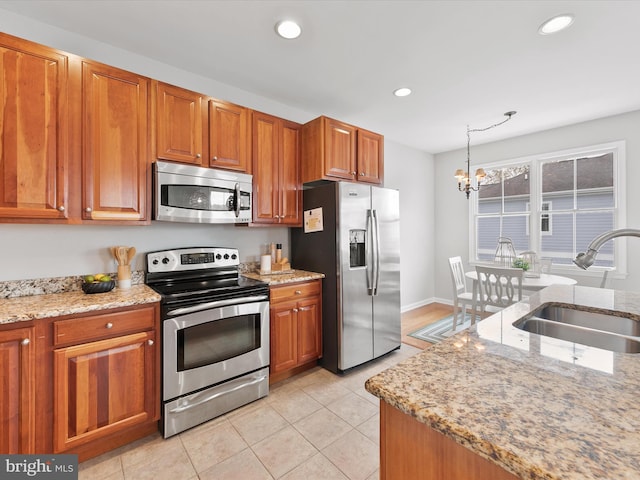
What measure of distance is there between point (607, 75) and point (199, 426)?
4.45m

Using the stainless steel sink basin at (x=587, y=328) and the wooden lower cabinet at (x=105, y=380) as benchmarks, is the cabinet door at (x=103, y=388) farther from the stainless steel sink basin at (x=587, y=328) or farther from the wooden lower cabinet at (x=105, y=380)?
the stainless steel sink basin at (x=587, y=328)

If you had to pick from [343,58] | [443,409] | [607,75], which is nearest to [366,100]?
[343,58]

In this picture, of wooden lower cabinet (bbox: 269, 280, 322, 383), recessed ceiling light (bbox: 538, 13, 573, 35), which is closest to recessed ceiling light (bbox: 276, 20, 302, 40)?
recessed ceiling light (bbox: 538, 13, 573, 35)

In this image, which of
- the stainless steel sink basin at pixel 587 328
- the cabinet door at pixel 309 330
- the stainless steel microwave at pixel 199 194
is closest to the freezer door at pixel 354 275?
the cabinet door at pixel 309 330

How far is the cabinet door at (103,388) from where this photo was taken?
1.60 metres

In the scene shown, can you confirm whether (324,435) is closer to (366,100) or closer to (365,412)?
(365,412)

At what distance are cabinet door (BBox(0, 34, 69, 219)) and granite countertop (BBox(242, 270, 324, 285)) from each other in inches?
55.5

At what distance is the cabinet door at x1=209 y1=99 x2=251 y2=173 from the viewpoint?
7.91 feet

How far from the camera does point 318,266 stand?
9.45ft

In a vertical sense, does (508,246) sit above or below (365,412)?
above

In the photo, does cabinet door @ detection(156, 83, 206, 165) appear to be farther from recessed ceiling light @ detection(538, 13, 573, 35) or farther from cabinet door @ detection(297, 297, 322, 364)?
recessed ceiling light @ detection(538, 13, 573, 35)

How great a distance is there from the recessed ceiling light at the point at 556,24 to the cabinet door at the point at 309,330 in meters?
2.66

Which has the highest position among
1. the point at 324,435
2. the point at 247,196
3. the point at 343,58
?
the point at 343,58

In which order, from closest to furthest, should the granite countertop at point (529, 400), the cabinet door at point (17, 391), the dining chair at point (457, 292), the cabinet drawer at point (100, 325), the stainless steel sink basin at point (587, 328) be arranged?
1. the granite countertop at point (529, 400)
2. the stainless steel sink basin at point (587, 328)
3. the cabinet door at point (17, 391)
4. the cabinet drawer at point (100, 325)
5. the dining chair at point (457, 292)
